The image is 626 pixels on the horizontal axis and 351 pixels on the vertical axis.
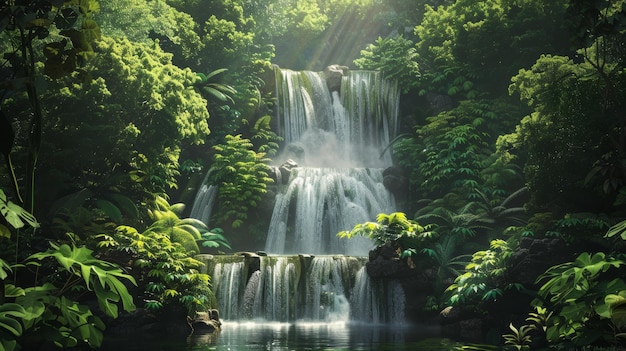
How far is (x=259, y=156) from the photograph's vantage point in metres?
27.7

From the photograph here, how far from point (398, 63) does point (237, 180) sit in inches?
413

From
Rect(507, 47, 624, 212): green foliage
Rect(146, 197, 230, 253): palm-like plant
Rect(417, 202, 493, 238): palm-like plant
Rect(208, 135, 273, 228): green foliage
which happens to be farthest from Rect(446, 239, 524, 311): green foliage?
Rect(208, 135, 273, 228): green foliage

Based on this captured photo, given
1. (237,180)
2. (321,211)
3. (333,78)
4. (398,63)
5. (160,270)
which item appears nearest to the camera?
(160,270)

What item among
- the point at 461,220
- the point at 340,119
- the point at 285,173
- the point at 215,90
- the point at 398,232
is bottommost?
the point at 398,232

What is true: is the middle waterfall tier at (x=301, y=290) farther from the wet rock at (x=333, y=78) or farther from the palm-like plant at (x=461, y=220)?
the wet rock at (x=333, y=78)

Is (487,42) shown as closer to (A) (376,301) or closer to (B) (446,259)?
(B) (446,259)

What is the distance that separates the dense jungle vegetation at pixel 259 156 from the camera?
9594mm

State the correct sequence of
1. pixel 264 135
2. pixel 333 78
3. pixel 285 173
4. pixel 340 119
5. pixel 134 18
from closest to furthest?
pixel 134 18
pixel 285 173
pixel 264 135
pixel 340 119
pixel 333 78

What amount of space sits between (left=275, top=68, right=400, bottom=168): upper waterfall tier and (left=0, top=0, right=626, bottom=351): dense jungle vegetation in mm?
831

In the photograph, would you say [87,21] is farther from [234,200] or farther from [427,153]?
[427,153]

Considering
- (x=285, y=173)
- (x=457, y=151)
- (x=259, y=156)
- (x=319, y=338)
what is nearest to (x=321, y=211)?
(x=285, y=173)

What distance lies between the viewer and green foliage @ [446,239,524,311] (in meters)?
17.7

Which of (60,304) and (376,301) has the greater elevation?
(60,304)

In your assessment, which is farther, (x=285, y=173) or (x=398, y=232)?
(x=285, y=173)
